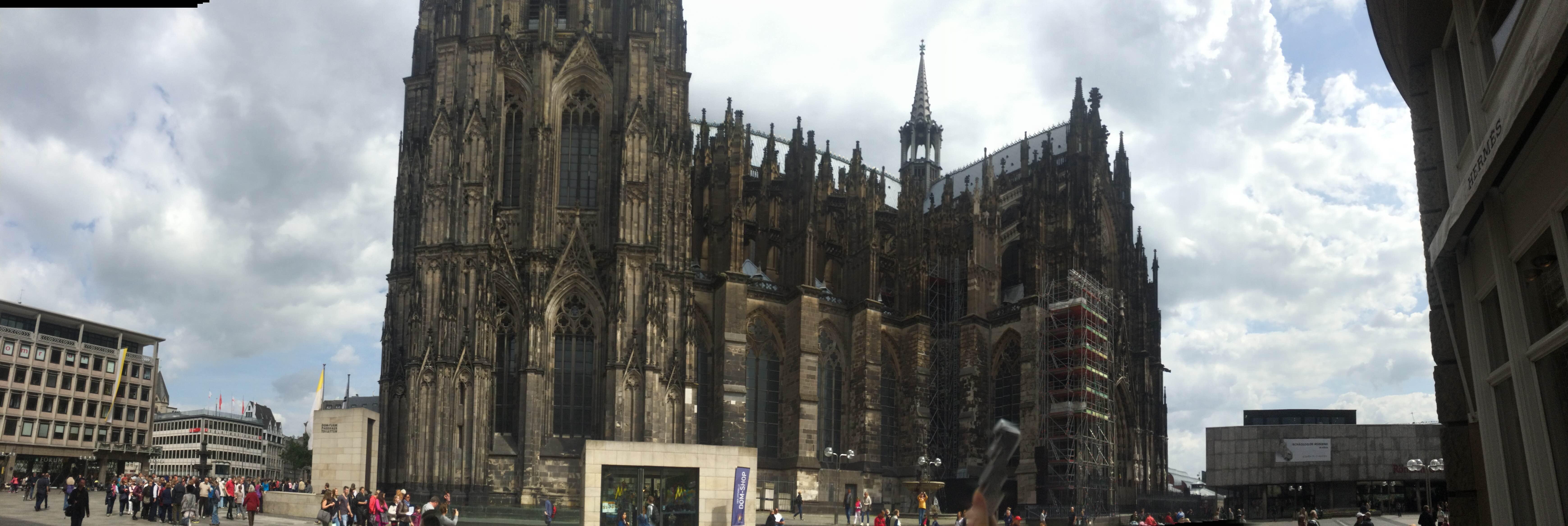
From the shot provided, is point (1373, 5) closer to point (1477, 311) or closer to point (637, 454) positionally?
point (1477, 311)

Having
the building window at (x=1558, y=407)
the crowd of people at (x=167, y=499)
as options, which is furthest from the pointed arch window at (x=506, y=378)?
the building window at (x=1558, y=407)

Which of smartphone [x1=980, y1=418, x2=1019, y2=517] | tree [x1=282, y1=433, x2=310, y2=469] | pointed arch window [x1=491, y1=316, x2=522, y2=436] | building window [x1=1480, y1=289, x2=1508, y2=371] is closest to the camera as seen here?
smartphone [x1=980, y1=418, x2=1019, y2=517]

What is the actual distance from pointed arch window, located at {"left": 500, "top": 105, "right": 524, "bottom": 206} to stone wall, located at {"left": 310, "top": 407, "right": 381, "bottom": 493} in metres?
8.43

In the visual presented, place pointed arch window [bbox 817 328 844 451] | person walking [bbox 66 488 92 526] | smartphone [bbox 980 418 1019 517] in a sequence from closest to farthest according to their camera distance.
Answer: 1. smartphone [bbox 980 418 1019 517]
2. person walking [bbox 66 488 92 526]
3. pointed arch window [bbox 817 328 844 451]

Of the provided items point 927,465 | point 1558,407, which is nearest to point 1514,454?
point 1558,407

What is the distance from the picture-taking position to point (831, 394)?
50.2 m

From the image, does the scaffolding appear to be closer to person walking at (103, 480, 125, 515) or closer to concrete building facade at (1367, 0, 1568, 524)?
person walking at (103, 480, 125, 515)

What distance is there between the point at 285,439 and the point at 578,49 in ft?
376

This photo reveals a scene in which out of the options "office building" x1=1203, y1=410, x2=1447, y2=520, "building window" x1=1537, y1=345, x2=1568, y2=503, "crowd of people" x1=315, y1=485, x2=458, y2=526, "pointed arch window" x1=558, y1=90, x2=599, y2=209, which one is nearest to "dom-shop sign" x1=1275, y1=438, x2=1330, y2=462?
"office building" x1=1203, y1=410, x2=1447, y2=520

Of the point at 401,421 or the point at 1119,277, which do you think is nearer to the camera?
the point at 401,421

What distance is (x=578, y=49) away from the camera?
136 ft

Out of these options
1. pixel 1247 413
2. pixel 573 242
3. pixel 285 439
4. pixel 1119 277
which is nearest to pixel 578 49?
pixel 573 242

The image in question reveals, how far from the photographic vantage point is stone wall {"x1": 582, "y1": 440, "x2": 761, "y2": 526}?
1086 inches

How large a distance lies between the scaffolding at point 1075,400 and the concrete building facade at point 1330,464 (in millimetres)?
18357
